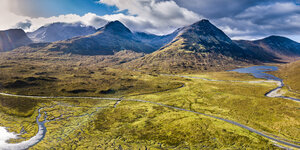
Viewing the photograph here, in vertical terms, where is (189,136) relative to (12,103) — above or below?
below

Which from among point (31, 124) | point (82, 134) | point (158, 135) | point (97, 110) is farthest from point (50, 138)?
point (158, 135)

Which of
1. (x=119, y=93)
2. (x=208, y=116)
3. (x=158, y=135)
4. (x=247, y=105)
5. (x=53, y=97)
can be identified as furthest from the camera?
(x=119, y=93)

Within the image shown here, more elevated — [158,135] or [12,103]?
[12,103]

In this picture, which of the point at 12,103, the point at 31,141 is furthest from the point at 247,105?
the point at 12,103

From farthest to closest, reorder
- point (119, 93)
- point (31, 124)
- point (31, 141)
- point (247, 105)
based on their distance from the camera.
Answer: point (119, 93) < point (247, 105) < point (31, 124) < point (31, 141)

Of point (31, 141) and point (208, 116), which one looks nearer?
point (31, 141)

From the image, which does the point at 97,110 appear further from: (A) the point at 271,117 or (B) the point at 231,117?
(A) the point at 271,117

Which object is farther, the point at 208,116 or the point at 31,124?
the point at 208,116

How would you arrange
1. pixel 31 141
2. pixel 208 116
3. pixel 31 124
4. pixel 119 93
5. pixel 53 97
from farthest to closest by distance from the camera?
pixel 119 93 < pixel 53 97 < pixel 208 116 < pixel 31 124 < pixel 31 141

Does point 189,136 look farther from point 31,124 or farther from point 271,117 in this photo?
point 31,124
